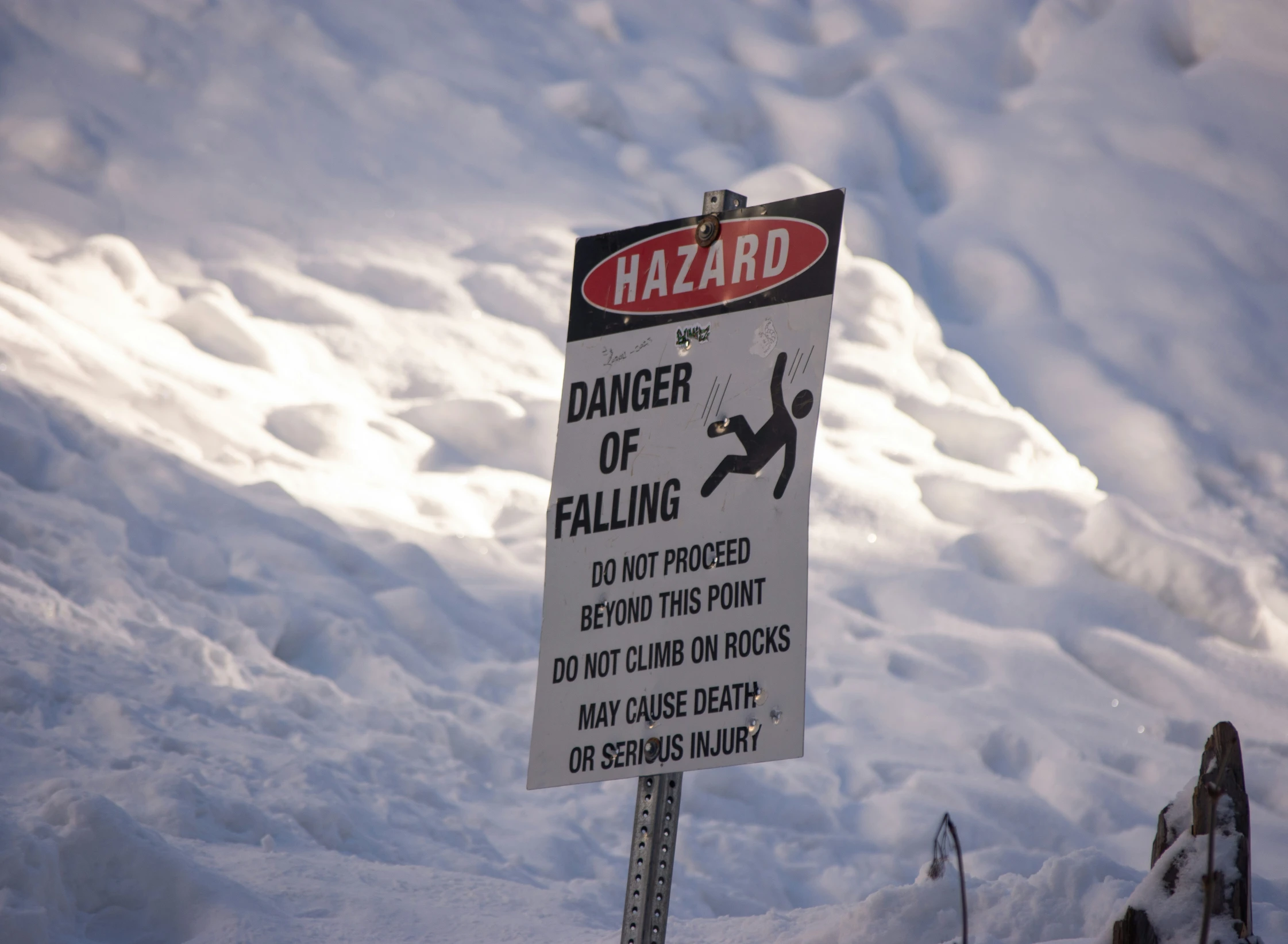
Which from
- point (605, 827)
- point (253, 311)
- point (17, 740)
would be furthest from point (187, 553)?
point (253, 311)

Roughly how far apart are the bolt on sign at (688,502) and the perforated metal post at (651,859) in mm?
60

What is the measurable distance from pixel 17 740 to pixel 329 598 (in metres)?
2.19

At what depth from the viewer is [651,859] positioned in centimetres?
211

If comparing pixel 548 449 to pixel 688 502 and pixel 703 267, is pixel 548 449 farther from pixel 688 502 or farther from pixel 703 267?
pixel 688 502

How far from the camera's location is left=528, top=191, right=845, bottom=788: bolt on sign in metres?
2.11

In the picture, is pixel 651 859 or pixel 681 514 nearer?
pixel 651 859

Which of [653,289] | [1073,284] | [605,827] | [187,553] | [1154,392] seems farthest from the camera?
[1073,284]

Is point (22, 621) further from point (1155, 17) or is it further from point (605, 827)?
point (1155, 17)

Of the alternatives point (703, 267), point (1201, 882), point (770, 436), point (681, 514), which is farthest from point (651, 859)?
point (703, 267)

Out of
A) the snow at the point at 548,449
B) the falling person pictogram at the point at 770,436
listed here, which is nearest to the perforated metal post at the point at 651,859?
the falling person pictogram at the point at 770,436

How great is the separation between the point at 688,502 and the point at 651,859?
0.57m

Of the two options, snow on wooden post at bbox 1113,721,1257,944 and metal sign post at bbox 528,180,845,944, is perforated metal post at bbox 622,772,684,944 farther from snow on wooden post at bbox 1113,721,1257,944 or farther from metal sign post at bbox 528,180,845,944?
snow on wooden post at bbox 1113,721,1257,944

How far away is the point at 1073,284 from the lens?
40.4ft

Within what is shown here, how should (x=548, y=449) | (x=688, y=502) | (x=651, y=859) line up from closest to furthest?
(x=651, y=859)
(x=688, y=502)
(x=548, y=449)
